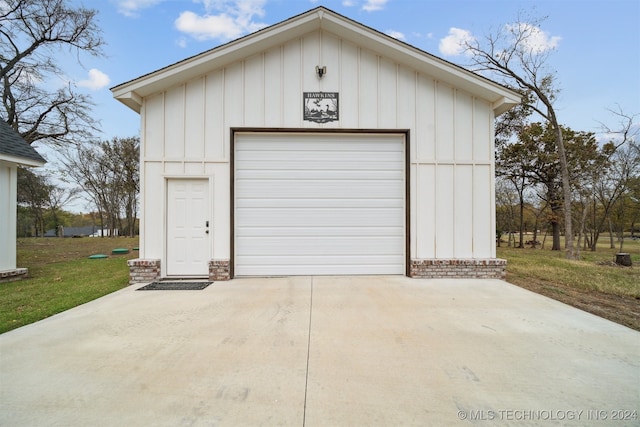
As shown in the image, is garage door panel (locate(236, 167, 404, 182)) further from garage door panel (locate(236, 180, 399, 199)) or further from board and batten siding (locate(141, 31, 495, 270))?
board and batten siding (locate(141, 31, 495, 270))

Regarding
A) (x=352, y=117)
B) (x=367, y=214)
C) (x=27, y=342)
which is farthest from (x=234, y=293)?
(x=352, y=117)

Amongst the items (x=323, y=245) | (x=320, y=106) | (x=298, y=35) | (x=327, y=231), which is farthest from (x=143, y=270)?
(x=298, y=35)

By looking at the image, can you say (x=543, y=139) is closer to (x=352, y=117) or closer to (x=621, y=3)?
(x=621, y=3)

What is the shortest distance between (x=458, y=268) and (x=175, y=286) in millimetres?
5774

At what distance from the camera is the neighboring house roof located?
5953 mm

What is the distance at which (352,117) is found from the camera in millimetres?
6008

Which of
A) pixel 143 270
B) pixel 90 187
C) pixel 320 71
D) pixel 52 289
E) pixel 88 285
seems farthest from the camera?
pixel 90 187

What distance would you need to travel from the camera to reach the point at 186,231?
19.1 feet

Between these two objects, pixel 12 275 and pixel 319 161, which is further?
pixel 12 275

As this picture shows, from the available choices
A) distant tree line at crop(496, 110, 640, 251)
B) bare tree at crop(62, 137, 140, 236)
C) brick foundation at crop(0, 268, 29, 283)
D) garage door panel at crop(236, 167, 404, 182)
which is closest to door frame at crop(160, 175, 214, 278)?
garage door panel at crop(236, 167, 404, 182)

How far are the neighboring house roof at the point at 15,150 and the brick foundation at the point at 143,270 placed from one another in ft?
11.7

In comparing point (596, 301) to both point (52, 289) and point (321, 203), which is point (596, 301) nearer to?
point (321, 203)

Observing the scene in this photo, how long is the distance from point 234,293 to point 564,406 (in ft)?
14.2

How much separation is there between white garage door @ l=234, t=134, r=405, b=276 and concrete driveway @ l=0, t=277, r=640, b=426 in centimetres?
183
